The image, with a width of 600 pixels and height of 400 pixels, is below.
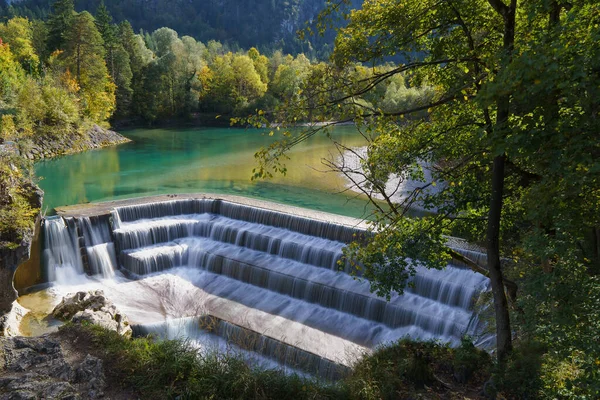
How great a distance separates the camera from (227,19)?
13512 centimetres

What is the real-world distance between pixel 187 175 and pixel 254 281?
12212mm

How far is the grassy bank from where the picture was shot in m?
5.39

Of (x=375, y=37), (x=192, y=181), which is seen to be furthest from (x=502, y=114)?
(x=192, y=181)

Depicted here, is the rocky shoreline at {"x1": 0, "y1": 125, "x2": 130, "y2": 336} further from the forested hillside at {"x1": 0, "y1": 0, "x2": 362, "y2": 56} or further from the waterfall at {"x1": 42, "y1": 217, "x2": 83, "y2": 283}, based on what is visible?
the forested hillside at {"x1": 0, "y1": 0, "x2": 362, "y2": 56}

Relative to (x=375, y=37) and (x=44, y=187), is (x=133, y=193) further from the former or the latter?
(x=375, y=37)

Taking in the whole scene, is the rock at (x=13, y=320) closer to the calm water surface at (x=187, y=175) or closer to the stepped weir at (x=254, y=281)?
the stepped weir at (x=254, y=281)

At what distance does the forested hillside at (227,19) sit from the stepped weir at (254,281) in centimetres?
10915

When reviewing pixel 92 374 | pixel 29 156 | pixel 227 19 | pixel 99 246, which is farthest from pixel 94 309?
pixel 227 19

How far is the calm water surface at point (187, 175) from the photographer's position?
66.6 ft

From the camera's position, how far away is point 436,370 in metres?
6.41

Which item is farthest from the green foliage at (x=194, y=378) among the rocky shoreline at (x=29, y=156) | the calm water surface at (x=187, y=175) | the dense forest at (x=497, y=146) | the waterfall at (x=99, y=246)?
the waterfall at (x=99, y=246)

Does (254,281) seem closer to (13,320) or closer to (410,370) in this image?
(13,320)

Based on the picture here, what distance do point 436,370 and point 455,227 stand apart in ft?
6.87

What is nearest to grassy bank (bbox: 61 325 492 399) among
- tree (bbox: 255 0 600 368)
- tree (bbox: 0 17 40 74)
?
tree (bbox: 255 0 600 368)
